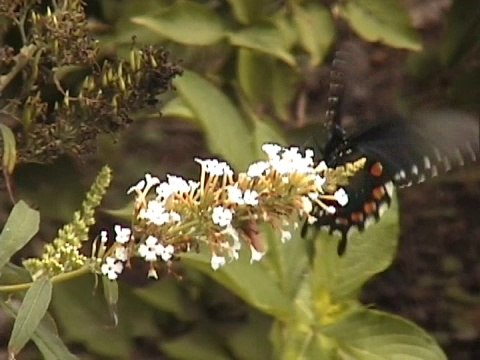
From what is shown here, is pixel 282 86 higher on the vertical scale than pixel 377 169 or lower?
lower

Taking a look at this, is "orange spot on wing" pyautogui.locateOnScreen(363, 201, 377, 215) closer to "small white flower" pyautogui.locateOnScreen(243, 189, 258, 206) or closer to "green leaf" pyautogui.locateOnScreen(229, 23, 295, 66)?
"green leaf" pyautogui.locateOnScreen(229, 23, 295, 66)

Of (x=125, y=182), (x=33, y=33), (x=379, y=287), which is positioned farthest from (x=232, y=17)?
(x=379, y=287)

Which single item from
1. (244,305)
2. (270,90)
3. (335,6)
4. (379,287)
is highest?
(335,6)

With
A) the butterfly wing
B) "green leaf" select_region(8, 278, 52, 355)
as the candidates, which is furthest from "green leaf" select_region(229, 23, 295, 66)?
"green leaf" select_region(8, 278, 52, 355)

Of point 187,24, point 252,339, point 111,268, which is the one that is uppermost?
point 111,268

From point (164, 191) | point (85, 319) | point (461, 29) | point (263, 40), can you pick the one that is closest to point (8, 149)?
point (164, 191)

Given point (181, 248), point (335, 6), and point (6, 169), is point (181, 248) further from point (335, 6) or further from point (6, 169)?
point (335, 6)

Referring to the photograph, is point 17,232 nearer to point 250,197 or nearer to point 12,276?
point 12,276

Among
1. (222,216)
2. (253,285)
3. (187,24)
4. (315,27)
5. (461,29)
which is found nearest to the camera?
(222,216)
